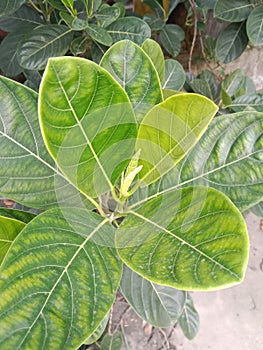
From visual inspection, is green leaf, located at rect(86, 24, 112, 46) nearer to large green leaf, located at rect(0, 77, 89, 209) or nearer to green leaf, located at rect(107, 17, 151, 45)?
green leaf, located at rect(107, 17, 151, 45)

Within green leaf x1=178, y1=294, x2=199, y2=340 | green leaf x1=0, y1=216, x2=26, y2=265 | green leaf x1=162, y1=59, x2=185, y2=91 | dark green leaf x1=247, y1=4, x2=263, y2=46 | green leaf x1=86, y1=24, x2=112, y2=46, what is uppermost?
green leaf x1=86, y1=24, x2=112, y2=46

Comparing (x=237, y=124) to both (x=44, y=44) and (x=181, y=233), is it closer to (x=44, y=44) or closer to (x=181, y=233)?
(x=181, y=233)

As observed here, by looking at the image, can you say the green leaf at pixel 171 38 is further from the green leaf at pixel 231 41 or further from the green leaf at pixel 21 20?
the green leaf at pixel 21 20

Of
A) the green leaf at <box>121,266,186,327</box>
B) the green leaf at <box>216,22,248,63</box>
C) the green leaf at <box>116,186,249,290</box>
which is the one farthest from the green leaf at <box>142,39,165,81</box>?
the green leaf at <box>216,22,248,63</box>

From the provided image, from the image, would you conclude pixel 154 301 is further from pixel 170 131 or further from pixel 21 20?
pixel 21 20

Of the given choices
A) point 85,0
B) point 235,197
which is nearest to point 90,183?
point 235,197

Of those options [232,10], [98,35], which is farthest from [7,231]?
[232,10]

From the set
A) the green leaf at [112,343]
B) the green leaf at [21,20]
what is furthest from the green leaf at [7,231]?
the green leaf at [21,20]
